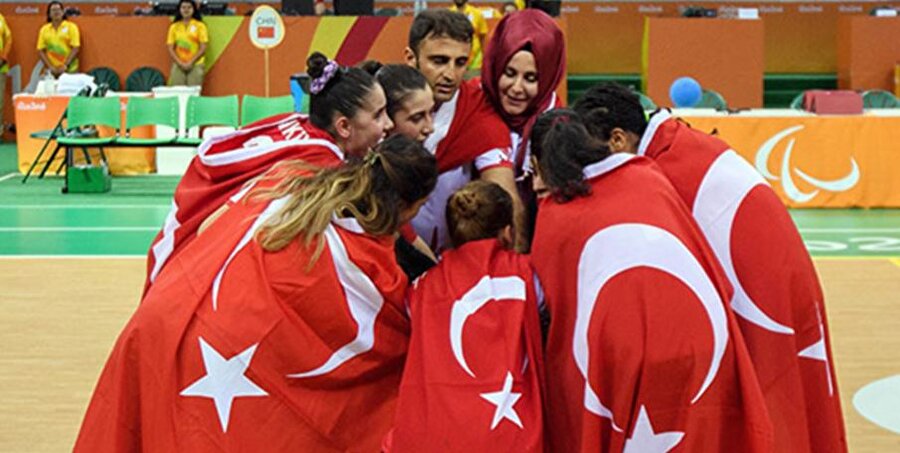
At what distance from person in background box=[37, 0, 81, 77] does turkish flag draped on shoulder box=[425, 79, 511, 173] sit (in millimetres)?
14686

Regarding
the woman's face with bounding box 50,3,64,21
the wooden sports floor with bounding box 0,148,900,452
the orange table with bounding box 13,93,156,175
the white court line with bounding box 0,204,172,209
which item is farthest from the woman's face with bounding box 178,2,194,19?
the white court line with bounding box 0,204,172,209

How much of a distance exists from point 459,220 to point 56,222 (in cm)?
875

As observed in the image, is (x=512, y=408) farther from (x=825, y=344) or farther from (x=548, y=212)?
(x=825, y=344)

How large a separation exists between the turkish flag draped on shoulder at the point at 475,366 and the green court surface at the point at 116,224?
6.95 meters

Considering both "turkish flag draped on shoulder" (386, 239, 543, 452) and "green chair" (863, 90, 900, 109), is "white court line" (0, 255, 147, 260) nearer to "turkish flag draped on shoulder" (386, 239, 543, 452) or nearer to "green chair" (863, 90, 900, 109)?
"turkish flag draped on shoulder" (386, 239, 543, 452)

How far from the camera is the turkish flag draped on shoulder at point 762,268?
12.0 ft

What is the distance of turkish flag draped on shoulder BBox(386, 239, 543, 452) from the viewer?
11.1 feet

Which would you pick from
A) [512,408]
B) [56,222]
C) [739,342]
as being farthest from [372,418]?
[56,222]

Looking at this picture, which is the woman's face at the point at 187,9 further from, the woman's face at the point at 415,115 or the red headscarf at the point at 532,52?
the woman's face at the point at 415,115

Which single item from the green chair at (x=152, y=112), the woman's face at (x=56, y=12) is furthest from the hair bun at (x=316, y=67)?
the woman's face at (x=56, y=12)

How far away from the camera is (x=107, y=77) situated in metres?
18.2

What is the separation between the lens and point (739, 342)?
3.37 m

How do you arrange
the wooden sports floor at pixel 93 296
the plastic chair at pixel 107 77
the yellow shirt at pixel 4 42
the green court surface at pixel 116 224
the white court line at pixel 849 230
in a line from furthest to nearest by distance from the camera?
the yellow shirt at pixel 4 42 → the plastic chair at pixel 107 77 → the white court line at pixel 849 230 → the green court surface at pixel 116 224 → the wooden sports floor at pixel 93 296

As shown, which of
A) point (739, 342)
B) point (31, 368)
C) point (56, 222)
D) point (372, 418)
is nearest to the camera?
point (739, 342)
